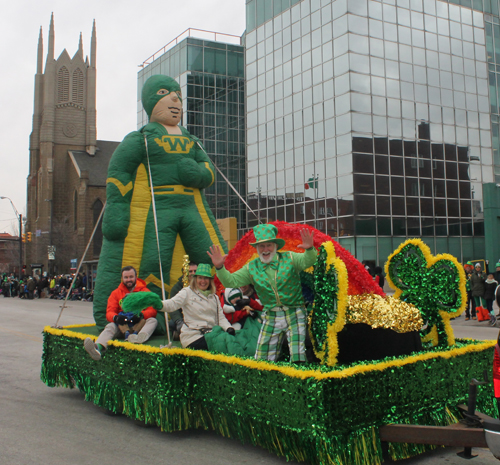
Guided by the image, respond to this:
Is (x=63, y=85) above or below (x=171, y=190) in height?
above

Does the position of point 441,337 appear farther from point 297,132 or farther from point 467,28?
point 467,28

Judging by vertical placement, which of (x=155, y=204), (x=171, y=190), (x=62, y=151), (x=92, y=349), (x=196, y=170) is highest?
(x=62, y=151)

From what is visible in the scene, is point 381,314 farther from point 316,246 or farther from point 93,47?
point 93,47

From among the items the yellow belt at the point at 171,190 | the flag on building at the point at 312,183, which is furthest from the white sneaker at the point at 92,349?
the flag on building at the point at 312,183

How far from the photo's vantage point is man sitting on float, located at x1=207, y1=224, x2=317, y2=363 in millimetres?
4277

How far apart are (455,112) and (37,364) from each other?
2394cm

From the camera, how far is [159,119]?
752 cm

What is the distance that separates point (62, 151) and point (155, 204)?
50.5 metres

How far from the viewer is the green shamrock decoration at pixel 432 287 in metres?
4.62

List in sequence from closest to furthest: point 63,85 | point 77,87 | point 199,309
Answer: point 199,309 → point 63,85 → point 77,87

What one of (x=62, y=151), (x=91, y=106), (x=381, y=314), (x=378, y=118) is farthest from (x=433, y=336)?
(x=91, y=106)

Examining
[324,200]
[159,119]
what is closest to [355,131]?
[324,200]

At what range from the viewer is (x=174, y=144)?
737 cm

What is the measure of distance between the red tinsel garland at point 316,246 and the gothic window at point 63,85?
53.5m
